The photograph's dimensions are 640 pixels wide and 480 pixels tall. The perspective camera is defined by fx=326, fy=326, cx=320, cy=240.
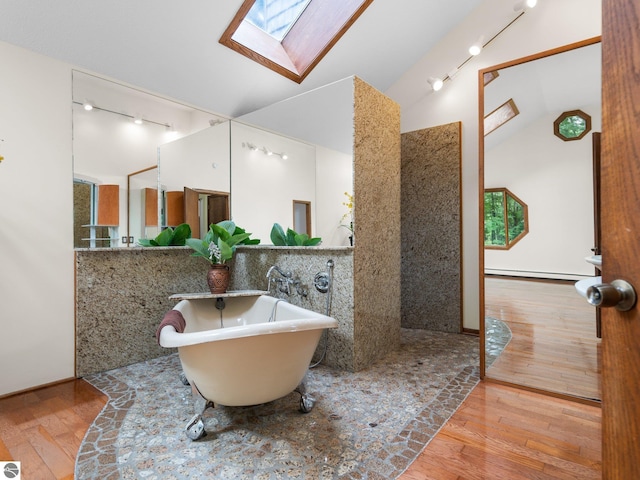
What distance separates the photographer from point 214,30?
2.42 metres

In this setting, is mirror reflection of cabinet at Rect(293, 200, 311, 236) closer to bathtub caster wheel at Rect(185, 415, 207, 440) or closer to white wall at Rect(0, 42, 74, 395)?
bathtub caster wheel at Rect(185, 415, 207, 440)

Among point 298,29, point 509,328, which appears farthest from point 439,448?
point 298,29

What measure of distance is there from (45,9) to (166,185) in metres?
1.26

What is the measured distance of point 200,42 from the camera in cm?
247

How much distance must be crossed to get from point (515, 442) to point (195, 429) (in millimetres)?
1480

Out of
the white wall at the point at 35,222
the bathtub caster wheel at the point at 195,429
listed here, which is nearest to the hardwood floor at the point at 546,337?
the bathtub caster wheel at the point at 195,429

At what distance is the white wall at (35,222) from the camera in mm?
1996

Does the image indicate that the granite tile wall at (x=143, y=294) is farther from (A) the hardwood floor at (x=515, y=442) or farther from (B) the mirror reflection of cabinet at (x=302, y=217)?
(A) the hardwood floor at (x=515, y=442)

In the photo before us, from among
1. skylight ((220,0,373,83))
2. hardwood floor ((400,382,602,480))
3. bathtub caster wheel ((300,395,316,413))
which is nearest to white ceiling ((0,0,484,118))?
skylight ((220,0,373,83))

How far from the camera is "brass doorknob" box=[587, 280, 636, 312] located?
52 centimetres

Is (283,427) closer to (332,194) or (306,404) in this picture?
(306,404)

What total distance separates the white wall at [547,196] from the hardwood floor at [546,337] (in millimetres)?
125

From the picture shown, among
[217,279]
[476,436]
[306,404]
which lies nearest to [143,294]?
[217,279]

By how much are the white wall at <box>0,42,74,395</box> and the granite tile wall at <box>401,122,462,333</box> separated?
291cm
